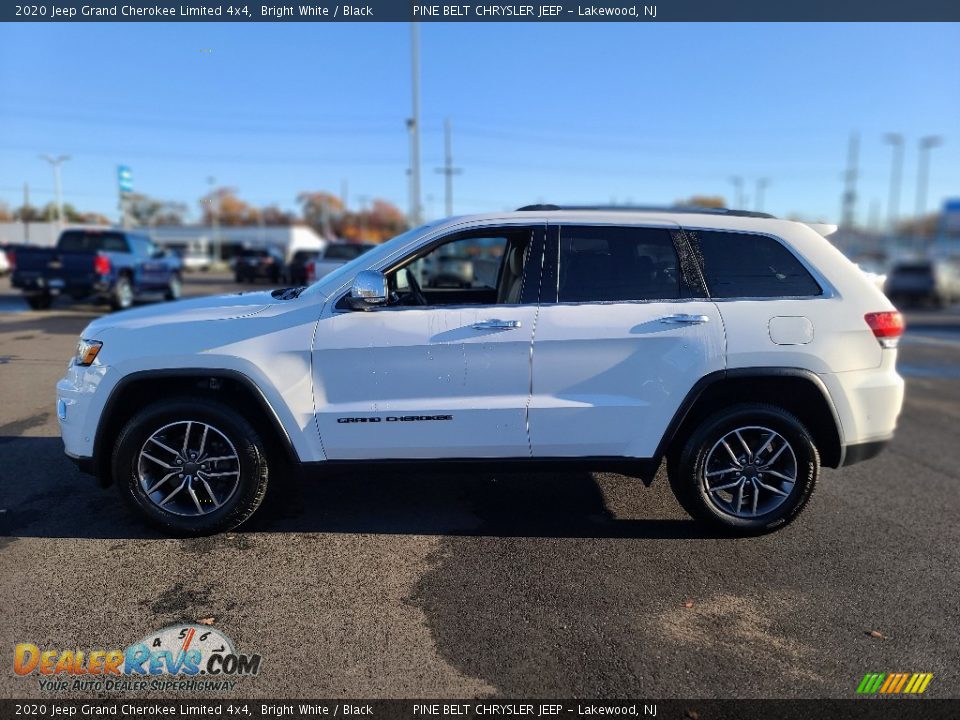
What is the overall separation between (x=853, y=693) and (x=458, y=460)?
7.06 ft

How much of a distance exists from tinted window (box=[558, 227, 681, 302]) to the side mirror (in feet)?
3.34

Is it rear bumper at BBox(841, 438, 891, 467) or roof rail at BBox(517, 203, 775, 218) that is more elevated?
roof rail at BBox(517, 203, 775, 218)

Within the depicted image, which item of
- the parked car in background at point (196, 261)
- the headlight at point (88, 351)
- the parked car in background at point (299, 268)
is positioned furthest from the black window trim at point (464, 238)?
the parked car in background at point (196, 261)

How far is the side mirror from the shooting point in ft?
12.3

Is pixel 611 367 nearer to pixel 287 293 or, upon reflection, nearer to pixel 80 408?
pixel 287 293

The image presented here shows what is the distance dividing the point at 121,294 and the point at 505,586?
14.4 m

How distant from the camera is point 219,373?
3.83 m

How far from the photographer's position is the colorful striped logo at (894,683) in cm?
278

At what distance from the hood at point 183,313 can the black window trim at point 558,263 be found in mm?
1609

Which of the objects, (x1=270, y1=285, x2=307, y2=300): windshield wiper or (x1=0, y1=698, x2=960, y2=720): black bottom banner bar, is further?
(x1=270, y1=285, x2=307, y2=300): windshield wiper

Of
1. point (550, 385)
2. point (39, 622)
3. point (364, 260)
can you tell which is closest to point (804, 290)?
point (550, 385)

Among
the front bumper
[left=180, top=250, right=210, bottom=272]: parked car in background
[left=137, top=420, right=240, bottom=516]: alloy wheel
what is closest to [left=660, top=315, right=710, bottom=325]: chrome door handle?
[left=137, top=420, right=240, bottom=516]: alloy wheel

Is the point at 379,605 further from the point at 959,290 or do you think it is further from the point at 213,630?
the point at 959,290

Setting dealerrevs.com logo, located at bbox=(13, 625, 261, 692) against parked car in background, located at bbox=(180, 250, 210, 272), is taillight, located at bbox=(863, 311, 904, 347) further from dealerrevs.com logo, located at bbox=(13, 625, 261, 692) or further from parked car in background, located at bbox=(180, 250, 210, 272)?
parked car in background, located at bbox=(180, 250, 210, 272)
